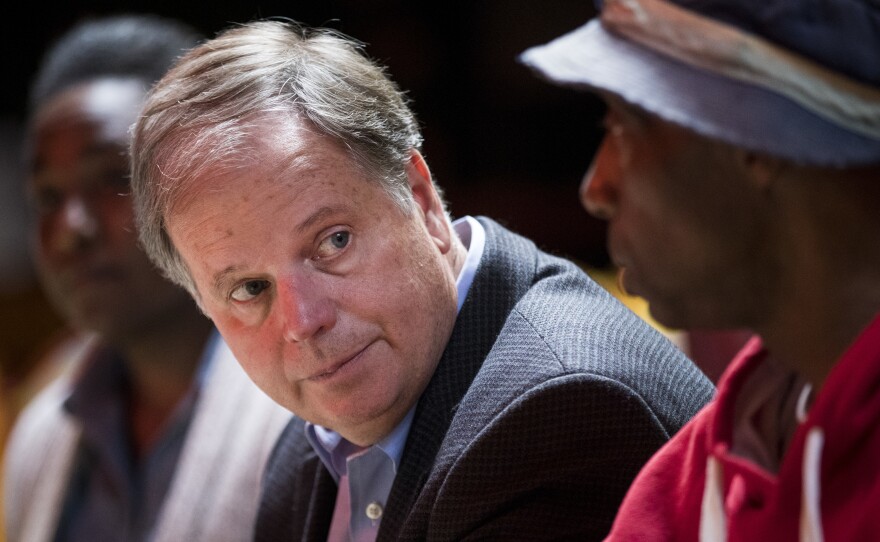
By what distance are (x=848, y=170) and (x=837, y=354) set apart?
5.2 inches

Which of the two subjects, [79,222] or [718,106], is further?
[79,222]

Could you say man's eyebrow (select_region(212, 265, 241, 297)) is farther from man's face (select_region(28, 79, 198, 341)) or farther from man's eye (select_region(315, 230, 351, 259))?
man's face (select_region(28, 79, 198, 341))

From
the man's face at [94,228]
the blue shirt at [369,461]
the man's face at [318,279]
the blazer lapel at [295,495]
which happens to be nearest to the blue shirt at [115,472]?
the man's face at [94,228]

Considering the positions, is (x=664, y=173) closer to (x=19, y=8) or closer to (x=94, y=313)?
(x=94, y=313)

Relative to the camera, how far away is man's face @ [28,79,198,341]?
7.15ft

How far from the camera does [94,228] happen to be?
2186 mm

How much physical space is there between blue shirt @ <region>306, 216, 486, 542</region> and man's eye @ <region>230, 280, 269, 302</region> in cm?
21

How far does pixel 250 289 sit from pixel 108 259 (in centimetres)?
113

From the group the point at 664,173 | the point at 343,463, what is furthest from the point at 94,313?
the point at 664,173

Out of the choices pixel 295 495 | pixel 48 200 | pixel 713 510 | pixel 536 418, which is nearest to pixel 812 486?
pixel 713 510

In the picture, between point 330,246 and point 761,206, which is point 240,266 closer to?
point 330,246

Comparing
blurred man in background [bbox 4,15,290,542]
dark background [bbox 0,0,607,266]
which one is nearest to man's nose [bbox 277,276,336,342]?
blurred man in background [bbox 4,15,290,542]

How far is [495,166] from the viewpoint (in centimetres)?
373

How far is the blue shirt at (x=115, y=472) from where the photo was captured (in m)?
2.12
